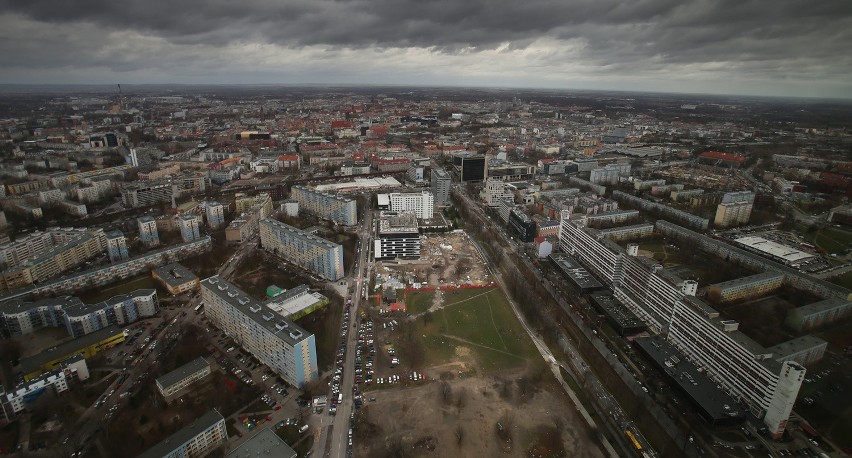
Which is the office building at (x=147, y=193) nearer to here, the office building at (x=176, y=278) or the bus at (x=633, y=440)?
the office building at (x=176, y=278)

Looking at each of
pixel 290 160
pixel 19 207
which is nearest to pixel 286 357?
Answer: pixel 19 207

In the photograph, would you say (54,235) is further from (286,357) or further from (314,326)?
(286,357)

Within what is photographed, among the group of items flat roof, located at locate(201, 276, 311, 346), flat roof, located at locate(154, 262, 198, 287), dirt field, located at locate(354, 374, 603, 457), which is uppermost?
flat roof, located at locate(201, 276, 311, 346)

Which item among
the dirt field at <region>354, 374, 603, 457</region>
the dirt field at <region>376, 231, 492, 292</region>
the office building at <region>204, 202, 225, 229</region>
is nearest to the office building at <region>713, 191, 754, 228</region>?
the dirt field at <region>376, 231, 492, 292</region>

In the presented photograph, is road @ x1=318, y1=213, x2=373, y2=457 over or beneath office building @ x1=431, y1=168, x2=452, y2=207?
beneath

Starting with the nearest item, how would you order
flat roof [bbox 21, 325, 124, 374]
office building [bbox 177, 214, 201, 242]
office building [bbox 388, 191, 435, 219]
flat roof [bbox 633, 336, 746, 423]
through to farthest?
flat roof [bbox 633, 336, 746, 423]
flat roof [bbox 21, 325, 124, 374]
office building [bbox 177, 214, 201, 242]
office building [bbox 388, 191, 435, 219]

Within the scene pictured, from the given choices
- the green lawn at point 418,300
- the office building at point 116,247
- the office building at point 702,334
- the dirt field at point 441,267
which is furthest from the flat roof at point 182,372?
the office building at point 702,334

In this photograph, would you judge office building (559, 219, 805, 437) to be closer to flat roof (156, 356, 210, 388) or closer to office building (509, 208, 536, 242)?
office building (509, 208, 536, 242)
